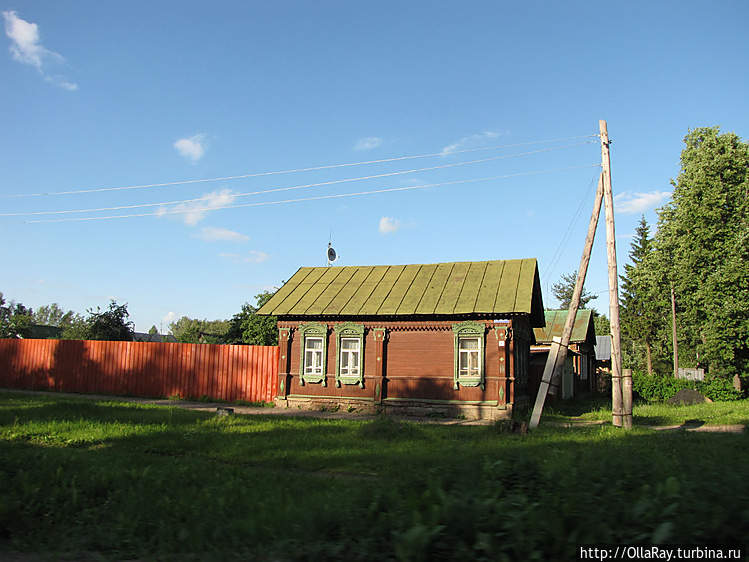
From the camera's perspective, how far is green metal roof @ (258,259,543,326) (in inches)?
738

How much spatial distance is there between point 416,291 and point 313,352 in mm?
4677

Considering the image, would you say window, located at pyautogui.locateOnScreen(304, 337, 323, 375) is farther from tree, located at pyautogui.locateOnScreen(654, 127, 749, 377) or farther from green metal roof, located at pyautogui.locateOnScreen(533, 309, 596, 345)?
tree, located at pyautogui.locateOnScreen(654, 127, 749, 377)

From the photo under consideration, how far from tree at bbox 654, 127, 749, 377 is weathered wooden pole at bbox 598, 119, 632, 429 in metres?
19.9

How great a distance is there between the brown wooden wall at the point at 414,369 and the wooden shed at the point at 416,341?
4 centimetres

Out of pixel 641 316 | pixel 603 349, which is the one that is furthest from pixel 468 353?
pixel 641 316

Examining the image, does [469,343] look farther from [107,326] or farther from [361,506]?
[107,326]

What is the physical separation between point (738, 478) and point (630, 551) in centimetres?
133

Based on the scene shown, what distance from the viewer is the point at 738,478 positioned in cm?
419

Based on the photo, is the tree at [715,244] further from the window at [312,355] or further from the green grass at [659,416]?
the window at [312,355]

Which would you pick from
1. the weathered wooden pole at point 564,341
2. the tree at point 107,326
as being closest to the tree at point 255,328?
the tree at point 107,326

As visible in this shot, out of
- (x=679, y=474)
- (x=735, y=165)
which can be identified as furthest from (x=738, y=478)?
(x=735, y=165)

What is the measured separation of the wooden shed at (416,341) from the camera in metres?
18.2

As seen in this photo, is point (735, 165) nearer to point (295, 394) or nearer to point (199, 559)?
point (295, 394)

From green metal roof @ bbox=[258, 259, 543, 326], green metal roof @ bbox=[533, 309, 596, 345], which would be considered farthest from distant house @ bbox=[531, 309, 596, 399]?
green metal roof @ bbox=[258, 259, 543, 326]
